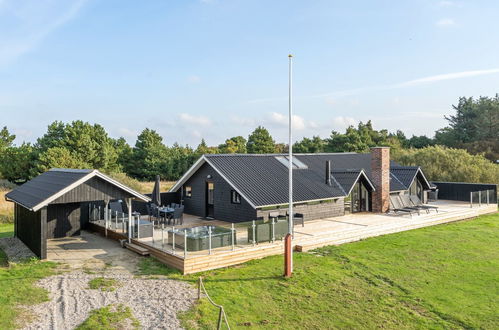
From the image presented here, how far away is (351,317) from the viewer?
8945mm

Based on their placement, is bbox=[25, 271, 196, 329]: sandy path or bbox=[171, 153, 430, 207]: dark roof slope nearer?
bbox=[25, 271, 196, 329]: sandy path

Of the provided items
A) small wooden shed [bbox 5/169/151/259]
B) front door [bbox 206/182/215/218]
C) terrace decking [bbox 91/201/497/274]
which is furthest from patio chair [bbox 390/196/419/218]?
small wooden shed [bbox 5/169/151/259]

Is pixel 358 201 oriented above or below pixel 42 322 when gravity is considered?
above

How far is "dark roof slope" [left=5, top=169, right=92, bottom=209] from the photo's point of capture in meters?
13.7

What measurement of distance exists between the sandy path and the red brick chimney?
15.0 meters

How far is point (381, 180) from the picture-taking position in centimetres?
2238

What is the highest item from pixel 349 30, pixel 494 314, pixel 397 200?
pixel 349 30

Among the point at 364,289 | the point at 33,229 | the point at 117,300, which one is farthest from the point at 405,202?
the point at 33,229

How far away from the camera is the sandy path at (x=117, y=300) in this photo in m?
8.48

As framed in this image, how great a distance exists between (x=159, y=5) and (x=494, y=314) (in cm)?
Result: 1693

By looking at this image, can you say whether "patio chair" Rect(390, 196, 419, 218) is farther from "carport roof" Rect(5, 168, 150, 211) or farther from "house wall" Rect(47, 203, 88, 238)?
"house wall" Rect(47, 203, 88, 238)

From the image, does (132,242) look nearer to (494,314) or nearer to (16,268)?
(16,268)

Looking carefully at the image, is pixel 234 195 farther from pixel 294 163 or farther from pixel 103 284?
pixel 103 284

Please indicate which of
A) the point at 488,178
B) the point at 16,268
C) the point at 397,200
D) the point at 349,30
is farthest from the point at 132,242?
the point at 488,178
